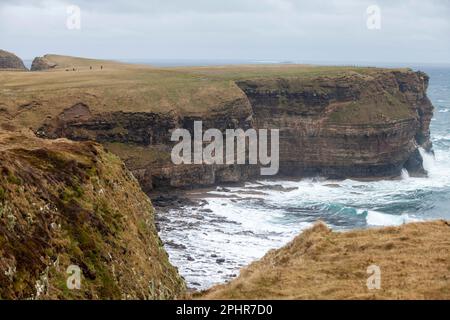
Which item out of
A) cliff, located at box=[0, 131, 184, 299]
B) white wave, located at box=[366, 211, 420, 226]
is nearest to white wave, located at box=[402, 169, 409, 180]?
white wave, located at box=[366, 211, 420, 226]

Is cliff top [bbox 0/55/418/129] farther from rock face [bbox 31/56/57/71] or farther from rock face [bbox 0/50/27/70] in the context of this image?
rock face [bbox 0/50/27/70]

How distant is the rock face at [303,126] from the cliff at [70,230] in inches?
1865

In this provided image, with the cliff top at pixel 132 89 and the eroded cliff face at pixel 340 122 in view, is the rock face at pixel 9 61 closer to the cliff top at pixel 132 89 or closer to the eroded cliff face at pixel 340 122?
the cliff top at pixel 132 89

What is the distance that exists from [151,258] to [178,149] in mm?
56710

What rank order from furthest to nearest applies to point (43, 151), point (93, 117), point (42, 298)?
point (93, 117) → point (43, 151) → point (42, 298)

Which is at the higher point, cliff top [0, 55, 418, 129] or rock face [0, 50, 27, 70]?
rock face [0, 50, 27, 70]

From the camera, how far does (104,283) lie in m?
23.5

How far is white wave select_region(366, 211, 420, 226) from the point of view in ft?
227

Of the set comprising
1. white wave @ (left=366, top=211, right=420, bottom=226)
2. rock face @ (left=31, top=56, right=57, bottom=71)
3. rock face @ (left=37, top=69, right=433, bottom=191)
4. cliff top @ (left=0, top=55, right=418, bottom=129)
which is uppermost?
rock face @ (left=31, top=56, right=57, bottom=71)

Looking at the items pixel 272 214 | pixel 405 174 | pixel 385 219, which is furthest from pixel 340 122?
pixel 272 214

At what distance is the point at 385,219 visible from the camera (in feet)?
233

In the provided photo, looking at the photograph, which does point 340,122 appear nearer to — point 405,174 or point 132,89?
point 405,174
